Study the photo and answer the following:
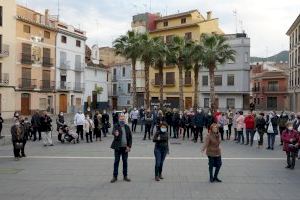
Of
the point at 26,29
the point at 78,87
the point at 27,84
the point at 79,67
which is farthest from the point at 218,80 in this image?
the point at 26,29

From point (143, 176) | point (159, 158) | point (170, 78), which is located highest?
point (170, 78)

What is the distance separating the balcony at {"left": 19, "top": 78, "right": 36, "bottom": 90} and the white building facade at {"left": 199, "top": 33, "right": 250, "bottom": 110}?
23.4m

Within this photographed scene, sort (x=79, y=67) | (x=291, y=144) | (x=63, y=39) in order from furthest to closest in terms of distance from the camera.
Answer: (x=79, y=67)
(x=63, y=39)
(x=291, y=144)

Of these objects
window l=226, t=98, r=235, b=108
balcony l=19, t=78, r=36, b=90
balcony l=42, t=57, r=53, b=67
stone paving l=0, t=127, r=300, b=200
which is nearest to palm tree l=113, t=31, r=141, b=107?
balcony l=19, t=78, r=36, b=90

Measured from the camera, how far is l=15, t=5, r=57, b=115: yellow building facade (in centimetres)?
4678

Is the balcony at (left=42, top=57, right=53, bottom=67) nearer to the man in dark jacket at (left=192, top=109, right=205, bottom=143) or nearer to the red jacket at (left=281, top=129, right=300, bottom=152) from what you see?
the man in dark jacket at (left=192, top=109, right=205, bottom=143)

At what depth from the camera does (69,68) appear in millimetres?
55781

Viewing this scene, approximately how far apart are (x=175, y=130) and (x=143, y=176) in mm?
12062

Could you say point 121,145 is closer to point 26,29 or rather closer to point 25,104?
point 25,104

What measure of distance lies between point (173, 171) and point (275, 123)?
8899mm

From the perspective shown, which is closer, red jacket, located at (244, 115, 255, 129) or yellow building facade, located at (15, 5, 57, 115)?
red jacket, located at (244, 115, 255, 129)

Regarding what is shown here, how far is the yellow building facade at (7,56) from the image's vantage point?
144 feet

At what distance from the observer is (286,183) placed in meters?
10.8

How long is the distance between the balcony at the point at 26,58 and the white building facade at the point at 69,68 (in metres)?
5.61
